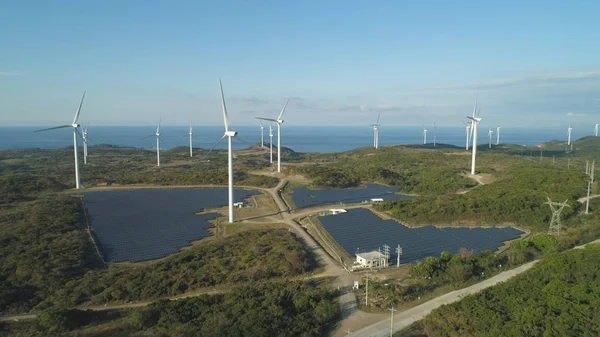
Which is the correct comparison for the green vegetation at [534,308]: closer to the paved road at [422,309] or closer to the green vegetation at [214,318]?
the paved road at [422,309]

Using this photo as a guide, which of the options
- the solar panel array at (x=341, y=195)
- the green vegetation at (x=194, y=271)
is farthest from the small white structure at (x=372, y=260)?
the solar panel array at (x=341, y=195)

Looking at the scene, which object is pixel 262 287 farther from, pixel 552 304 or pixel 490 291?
pixel 552 304

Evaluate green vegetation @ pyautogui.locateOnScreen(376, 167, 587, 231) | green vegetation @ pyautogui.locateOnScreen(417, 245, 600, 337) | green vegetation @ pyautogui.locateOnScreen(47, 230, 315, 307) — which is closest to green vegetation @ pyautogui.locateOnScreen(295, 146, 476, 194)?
green vegetation @ pyautogui.locateOnScreen(376, 167, 587, 231)

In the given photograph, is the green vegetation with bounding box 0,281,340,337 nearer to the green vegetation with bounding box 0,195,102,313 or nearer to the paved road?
the paved road

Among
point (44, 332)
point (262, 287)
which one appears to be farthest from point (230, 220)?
point (44, 332)

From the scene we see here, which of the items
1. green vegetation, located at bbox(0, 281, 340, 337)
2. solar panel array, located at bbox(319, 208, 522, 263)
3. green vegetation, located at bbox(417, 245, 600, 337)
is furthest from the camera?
solar panel array, located at bbox(319, 208, 522, 263)

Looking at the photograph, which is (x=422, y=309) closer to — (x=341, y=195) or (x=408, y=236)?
(x=408, y=236)
